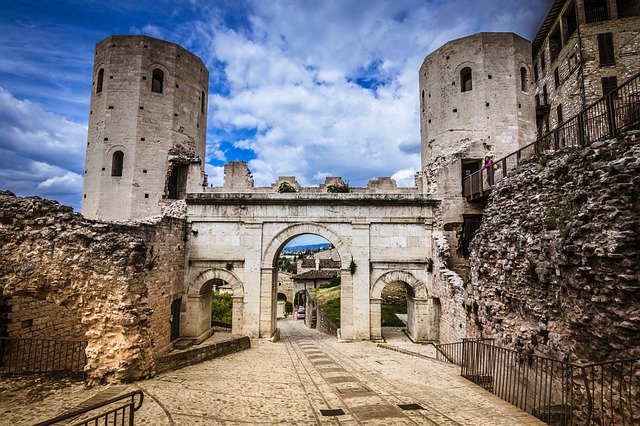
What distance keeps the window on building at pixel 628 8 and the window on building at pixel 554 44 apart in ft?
12.2

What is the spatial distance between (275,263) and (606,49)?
26.1 metres

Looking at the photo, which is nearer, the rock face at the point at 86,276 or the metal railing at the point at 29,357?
the rock face at the point at 86,276

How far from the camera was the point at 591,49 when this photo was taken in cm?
2362

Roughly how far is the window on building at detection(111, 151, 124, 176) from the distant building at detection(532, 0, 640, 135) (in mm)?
29524

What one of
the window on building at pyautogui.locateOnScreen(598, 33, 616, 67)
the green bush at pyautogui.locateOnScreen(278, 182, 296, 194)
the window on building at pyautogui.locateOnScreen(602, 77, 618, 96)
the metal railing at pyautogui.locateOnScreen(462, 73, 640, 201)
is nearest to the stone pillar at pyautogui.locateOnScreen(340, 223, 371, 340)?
the green bush at pyautogui.locateOnScreen(278, 182, 296, 194)

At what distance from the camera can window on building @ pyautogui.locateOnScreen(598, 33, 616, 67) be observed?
2325 cm

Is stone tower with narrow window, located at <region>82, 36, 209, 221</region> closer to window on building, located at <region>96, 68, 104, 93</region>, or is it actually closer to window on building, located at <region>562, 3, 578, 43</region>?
window on building, located at <region>96, 68, 104, 93</region>

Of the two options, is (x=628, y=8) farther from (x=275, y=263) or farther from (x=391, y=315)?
(x=275, y=263)

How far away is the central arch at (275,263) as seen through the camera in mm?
16906

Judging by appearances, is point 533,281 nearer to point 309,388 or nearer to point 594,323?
point 594,323

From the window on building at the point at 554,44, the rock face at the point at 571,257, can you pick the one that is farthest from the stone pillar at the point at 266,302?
the window on building at the point at 554,44

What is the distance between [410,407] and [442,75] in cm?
2105

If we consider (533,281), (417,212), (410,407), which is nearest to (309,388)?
(410,407)

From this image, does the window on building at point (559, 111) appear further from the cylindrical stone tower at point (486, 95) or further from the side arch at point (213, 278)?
the side arch at point (213, 278)
